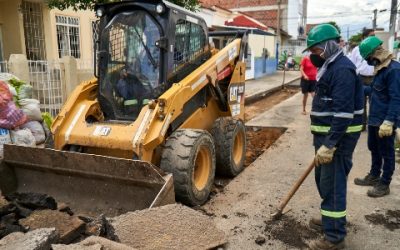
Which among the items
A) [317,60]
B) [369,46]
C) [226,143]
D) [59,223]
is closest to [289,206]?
[226,143]

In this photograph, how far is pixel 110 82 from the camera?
479 cm

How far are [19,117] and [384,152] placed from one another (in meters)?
4.93

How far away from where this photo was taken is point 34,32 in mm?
11844

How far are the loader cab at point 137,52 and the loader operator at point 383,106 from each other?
2.26 meters

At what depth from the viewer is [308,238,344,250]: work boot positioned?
11.3 feet

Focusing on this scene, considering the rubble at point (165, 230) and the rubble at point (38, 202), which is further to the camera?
the rubble at point (38, 202)

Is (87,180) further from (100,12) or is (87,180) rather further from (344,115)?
(344,115)

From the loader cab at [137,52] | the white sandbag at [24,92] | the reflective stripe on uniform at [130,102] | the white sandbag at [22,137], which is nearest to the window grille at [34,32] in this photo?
the white sandbag at [24,92]

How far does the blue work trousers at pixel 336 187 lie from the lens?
340 cm

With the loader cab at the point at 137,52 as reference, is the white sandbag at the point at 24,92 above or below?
below

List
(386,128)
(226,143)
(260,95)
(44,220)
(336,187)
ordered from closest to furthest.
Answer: (44,220), (336,187), (386,128), (226,143), (260,95)

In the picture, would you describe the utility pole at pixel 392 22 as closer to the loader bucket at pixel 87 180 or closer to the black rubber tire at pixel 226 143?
the black rubber tire at pixel 226 143

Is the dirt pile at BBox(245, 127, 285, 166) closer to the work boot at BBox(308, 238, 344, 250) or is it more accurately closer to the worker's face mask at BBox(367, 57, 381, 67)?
the worker's face mask at BBox(367, 57, 381, 67)

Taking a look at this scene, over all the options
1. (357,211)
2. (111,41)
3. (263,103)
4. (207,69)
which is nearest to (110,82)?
(111,41)
